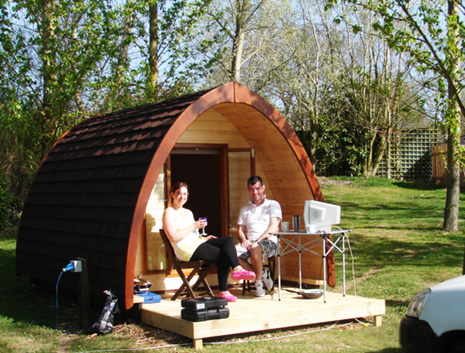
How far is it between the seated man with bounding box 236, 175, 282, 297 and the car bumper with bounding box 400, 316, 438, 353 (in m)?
2.92

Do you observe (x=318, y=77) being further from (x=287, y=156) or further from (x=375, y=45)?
(x=287, y=156)

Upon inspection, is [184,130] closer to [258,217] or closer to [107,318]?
[258,217]

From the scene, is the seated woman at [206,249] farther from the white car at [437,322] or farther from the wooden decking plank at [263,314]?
the white car at [437,322]

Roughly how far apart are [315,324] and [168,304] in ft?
5.20

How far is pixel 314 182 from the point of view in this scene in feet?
25.8

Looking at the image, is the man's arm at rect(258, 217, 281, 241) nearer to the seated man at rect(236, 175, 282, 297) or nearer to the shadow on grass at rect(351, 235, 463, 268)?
the seated man at rect(236, 175, 282, 297)

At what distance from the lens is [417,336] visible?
13.3 ft

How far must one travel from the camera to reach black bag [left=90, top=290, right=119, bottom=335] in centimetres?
616

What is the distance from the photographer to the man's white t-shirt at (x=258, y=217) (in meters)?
7.43

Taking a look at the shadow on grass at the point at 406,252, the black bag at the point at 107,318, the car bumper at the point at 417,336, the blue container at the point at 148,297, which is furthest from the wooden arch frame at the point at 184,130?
the car bumper at the point at 417,336

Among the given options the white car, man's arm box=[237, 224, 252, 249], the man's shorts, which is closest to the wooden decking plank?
the man's shorts

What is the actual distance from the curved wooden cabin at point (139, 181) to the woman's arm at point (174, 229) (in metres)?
0.36

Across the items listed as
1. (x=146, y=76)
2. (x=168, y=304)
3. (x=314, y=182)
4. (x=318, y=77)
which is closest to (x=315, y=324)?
(x=168, y=304)

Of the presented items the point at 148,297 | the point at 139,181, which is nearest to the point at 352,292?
the point at 148,297
